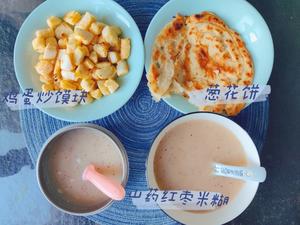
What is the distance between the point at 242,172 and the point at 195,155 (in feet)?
0.45

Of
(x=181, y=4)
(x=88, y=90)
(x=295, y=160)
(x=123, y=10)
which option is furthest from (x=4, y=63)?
(x=295, y=160)

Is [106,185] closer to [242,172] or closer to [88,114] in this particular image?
[88,114]

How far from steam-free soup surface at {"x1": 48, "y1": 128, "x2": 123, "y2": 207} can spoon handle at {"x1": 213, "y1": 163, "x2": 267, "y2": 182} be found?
11.0 inches

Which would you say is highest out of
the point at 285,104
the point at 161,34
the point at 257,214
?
the point at 161,34

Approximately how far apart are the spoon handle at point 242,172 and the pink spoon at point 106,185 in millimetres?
276

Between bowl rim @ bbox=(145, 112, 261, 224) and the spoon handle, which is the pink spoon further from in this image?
the spoon handle

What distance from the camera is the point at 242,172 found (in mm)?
1193

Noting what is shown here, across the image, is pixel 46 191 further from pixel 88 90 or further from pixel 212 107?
pixel 212 107

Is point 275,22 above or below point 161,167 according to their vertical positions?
above

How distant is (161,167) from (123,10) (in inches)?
18.6

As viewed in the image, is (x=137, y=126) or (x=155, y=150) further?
(x=137, y=126)

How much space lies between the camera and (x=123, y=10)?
129 cm

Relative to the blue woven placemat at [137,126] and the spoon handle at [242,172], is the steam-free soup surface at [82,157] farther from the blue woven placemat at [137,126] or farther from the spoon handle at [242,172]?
the spoon handle at [242,172]

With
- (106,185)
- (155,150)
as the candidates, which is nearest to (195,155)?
(155,150)
